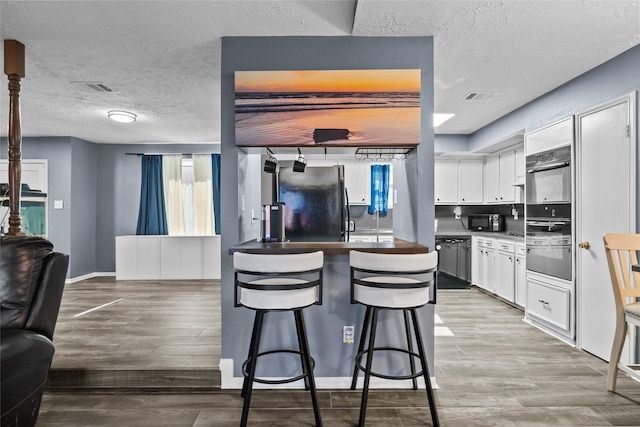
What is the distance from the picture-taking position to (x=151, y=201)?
258 inches

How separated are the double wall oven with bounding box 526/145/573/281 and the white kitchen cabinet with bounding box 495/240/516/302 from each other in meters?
0.66

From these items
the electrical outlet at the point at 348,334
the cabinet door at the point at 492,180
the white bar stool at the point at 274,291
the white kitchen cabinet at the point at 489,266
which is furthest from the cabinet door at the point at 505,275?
the white bar stool at the point at 274,291

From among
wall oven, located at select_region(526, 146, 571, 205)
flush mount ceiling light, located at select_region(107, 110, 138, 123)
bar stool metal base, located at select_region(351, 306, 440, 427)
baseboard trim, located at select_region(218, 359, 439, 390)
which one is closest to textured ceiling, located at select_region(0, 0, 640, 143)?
flush mount ceiling light, located at select_region(107, 110, 138, 123)

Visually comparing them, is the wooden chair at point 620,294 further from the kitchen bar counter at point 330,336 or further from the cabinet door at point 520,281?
the cabinet door at point 520,281

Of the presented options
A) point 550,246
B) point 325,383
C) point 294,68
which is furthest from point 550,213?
point 294,68

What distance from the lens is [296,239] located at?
395 centimetres

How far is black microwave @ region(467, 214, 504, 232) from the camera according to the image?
20.2ft

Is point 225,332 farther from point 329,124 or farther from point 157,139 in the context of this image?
point 157,139

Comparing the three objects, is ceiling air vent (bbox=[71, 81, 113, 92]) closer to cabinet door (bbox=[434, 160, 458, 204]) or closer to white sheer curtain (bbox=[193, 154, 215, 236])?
white sheer curtain (bbox=[193, 154, 215, 236])

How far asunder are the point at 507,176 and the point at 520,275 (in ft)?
5.64

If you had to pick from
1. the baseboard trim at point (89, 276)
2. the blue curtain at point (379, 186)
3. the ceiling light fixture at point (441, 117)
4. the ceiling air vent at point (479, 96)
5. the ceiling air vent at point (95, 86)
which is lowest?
the baseboard trim at point (89, 276)

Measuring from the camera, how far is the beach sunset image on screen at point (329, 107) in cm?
256

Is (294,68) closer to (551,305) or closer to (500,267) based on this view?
(551,305)

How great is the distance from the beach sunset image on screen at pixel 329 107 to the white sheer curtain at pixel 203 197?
4.28m
